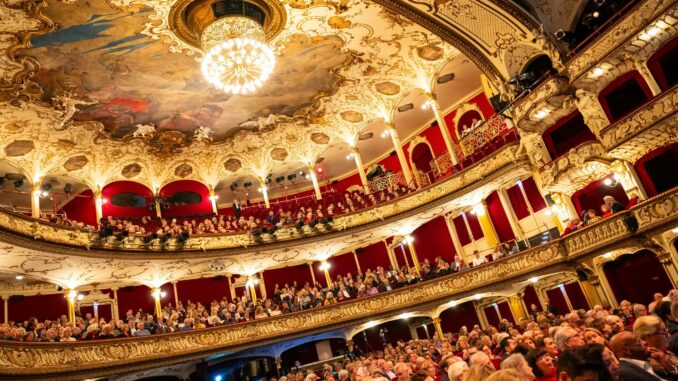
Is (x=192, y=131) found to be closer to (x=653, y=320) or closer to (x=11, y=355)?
(x=11, y=355)

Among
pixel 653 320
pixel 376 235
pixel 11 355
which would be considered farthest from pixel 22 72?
pixel 653 320

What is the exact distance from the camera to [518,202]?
1777 cm

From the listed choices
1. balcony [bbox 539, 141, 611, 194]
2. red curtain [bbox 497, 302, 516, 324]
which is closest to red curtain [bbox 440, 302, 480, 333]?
red curtain [bbox 497, 302, 516, 324]

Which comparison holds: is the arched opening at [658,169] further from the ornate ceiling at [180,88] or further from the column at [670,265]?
the ornate ceiling at [180,88]

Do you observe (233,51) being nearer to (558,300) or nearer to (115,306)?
(115,306)

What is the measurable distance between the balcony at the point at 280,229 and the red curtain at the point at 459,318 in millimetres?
4588

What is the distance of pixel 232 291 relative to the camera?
21438 mm

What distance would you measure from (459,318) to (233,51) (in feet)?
43.9

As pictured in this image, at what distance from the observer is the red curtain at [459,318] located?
18672 mm

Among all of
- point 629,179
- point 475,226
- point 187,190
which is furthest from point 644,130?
point 187,190

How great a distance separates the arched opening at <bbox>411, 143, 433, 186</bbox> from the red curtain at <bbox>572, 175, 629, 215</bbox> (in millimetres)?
7831

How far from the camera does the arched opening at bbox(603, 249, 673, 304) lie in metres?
12.7

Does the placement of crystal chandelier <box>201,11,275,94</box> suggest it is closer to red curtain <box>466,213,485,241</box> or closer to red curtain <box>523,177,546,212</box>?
red curtain <box>523,177,546,212</box>

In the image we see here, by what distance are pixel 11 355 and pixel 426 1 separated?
45.3ft
